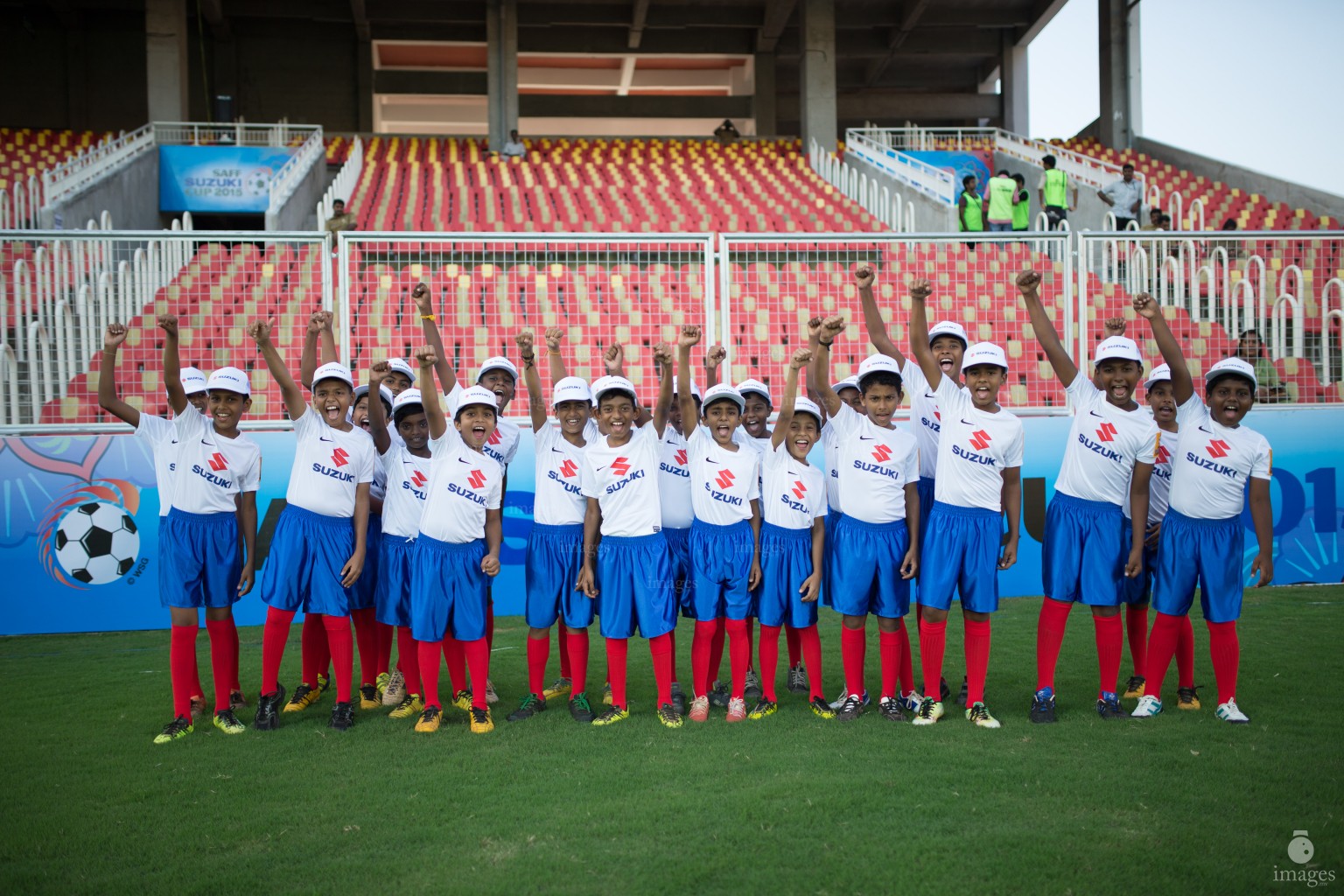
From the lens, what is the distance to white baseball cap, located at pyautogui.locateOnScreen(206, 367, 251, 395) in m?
5.48

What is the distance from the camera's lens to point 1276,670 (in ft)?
19.7

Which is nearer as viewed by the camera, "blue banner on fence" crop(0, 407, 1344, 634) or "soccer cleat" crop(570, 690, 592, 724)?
"soccer cleat" crop(570, 690, 592, 724)

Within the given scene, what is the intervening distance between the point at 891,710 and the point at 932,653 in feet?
1.22

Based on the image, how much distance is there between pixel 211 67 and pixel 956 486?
85.9 feet

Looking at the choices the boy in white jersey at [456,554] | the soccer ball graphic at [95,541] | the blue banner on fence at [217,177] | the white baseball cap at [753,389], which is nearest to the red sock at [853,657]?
the white baseball cap at [753,389]

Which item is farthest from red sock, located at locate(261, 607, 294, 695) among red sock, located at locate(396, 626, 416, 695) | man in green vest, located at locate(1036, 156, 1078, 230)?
man in green vest, located at locate(1036, 156, 1078, 230)

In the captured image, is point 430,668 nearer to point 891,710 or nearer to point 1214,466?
point 891,710

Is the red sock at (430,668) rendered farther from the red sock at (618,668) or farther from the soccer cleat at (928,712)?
the soccer cleat at (928,712)

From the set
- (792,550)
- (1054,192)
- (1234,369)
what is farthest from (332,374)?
(1054,192)

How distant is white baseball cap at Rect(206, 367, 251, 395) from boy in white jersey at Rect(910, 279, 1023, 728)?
361 centimetres

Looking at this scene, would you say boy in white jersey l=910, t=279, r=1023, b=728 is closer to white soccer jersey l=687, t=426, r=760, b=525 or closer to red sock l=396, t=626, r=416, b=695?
white soccer jersey l=687, t=426, r=760, b=525

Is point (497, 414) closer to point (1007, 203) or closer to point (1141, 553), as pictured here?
point (1141, 553)

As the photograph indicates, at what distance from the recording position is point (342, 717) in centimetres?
529

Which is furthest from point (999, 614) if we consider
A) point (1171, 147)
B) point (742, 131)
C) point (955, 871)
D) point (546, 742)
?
point (742, 131)
